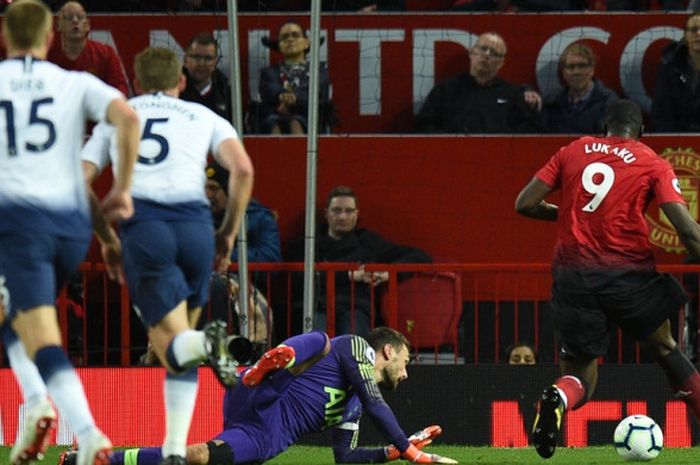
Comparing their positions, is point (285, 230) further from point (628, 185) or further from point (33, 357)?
point (33, 357)

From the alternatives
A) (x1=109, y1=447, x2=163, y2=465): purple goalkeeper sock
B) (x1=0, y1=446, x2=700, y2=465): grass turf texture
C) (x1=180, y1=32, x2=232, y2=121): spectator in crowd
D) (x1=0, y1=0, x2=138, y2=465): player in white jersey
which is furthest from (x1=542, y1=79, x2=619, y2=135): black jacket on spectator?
(x1=0, y1=0, x2=138, y2=465): player in white jersey

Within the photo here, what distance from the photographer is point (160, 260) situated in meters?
7.29

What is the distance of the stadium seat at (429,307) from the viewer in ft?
39.2

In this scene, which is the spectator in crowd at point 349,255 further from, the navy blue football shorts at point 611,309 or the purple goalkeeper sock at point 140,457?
the purple goalkeeper sock at point 140,457

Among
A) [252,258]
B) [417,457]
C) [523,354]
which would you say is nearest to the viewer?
[417,457]

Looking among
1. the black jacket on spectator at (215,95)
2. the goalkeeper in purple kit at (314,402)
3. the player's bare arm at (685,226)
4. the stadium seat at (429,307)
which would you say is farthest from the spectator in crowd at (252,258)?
the player's bare arm at (685,226)

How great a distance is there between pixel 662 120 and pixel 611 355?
6.79 feet

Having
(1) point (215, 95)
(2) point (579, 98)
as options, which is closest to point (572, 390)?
(2) point (579, 98)

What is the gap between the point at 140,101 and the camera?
754 centimetres

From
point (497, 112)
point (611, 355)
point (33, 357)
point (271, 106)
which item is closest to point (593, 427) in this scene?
point (611, 355)

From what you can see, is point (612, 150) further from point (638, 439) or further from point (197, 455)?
point (197, 455)

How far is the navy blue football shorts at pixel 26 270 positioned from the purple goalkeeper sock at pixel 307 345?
2.28 metres

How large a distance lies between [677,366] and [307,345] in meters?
2.11

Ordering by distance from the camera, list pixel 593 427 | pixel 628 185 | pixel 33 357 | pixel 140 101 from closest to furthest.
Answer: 1. pixel 33 357
2. pixel 140 101
3. pixel 628 185
4. pixel 593 427
